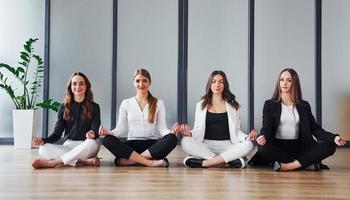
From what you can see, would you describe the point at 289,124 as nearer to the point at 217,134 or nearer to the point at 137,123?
the point at 217,134

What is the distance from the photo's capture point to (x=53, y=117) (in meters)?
6.53

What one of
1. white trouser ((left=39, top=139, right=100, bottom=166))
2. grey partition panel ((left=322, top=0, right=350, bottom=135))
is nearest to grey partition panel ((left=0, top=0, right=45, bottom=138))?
white trouser ((left=39, top=139, right=100, bottom=166))

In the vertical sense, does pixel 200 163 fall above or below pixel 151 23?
below

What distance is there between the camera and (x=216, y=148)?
3773 millimetres

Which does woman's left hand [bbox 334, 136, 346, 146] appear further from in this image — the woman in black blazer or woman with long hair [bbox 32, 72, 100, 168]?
woman with long hair [bbox 32, 72, 100, 168]

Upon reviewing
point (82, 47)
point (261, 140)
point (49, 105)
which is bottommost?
point (261, 140)

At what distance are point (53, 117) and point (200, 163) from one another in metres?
3.52

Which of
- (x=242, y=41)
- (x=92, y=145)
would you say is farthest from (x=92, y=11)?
(x=92, y=145)

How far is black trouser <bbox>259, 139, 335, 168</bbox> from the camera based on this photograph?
3490 millimetres

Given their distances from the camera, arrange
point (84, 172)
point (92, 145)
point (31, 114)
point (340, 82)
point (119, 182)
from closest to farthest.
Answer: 1. point (119, 182)
2. point (84, 172)
3. point (92, 145)
4. point (31, 114)
5. point (340, 82)

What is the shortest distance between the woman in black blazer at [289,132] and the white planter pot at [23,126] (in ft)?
11.4

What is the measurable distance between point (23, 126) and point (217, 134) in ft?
10.5

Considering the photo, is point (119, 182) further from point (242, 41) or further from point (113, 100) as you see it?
point (242, 41)

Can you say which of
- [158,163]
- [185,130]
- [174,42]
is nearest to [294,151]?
[185,130]
